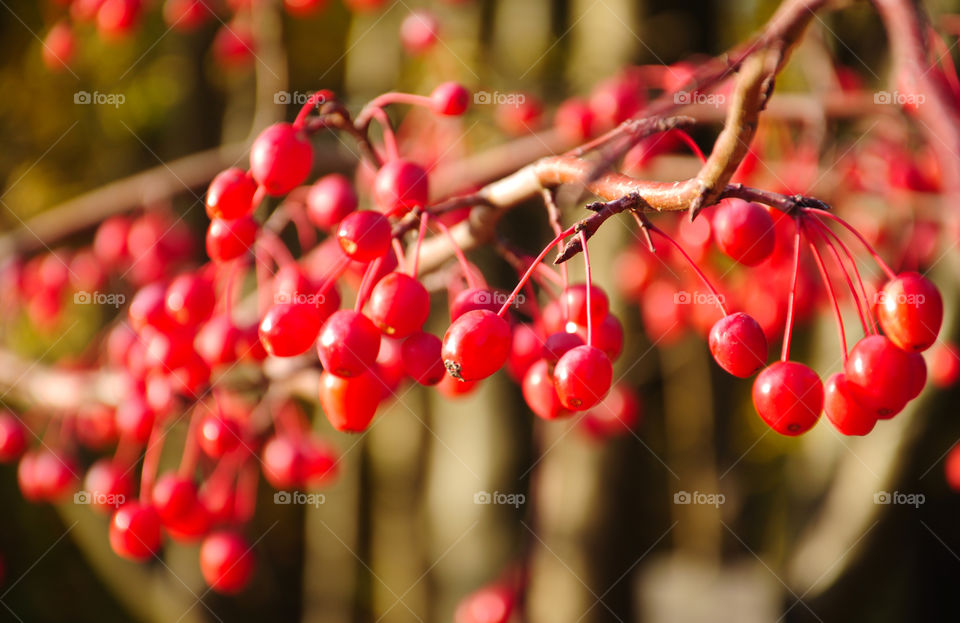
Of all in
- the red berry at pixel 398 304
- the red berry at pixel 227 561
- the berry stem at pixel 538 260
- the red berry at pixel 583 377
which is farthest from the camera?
the red berry at pixel 227 561

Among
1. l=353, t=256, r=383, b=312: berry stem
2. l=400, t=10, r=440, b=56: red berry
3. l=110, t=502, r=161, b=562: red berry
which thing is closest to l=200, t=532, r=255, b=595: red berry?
l=110, t=502, r=161, b=562: red berry

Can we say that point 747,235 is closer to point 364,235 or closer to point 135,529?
point 364,235

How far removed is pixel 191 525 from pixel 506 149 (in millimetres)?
1498

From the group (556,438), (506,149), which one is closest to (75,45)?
(506,149)

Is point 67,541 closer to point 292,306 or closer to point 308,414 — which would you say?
point 308,414

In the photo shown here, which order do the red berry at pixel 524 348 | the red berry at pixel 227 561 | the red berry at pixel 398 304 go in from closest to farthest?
the red berry at pixel 398 304 < the red berry at pixel 524 348 < the red berry at pixel 227 561

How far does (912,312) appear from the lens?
1042mm

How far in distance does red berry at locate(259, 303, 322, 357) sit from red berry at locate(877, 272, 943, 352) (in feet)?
3.17

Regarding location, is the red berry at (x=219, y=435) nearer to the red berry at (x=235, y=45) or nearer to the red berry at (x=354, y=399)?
the red berry at (x=354, y=399)

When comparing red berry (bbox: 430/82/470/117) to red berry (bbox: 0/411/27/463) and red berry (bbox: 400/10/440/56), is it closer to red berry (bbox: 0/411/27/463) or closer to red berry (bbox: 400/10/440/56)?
red berry (bbox: 400/10/440/56)

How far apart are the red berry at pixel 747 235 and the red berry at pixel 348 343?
2.10ft

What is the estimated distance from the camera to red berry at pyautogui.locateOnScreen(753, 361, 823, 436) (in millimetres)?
1119

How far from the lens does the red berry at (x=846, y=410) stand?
1127mm

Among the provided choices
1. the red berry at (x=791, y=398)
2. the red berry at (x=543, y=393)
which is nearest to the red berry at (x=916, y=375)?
the red berry at (x=791, y=398)
